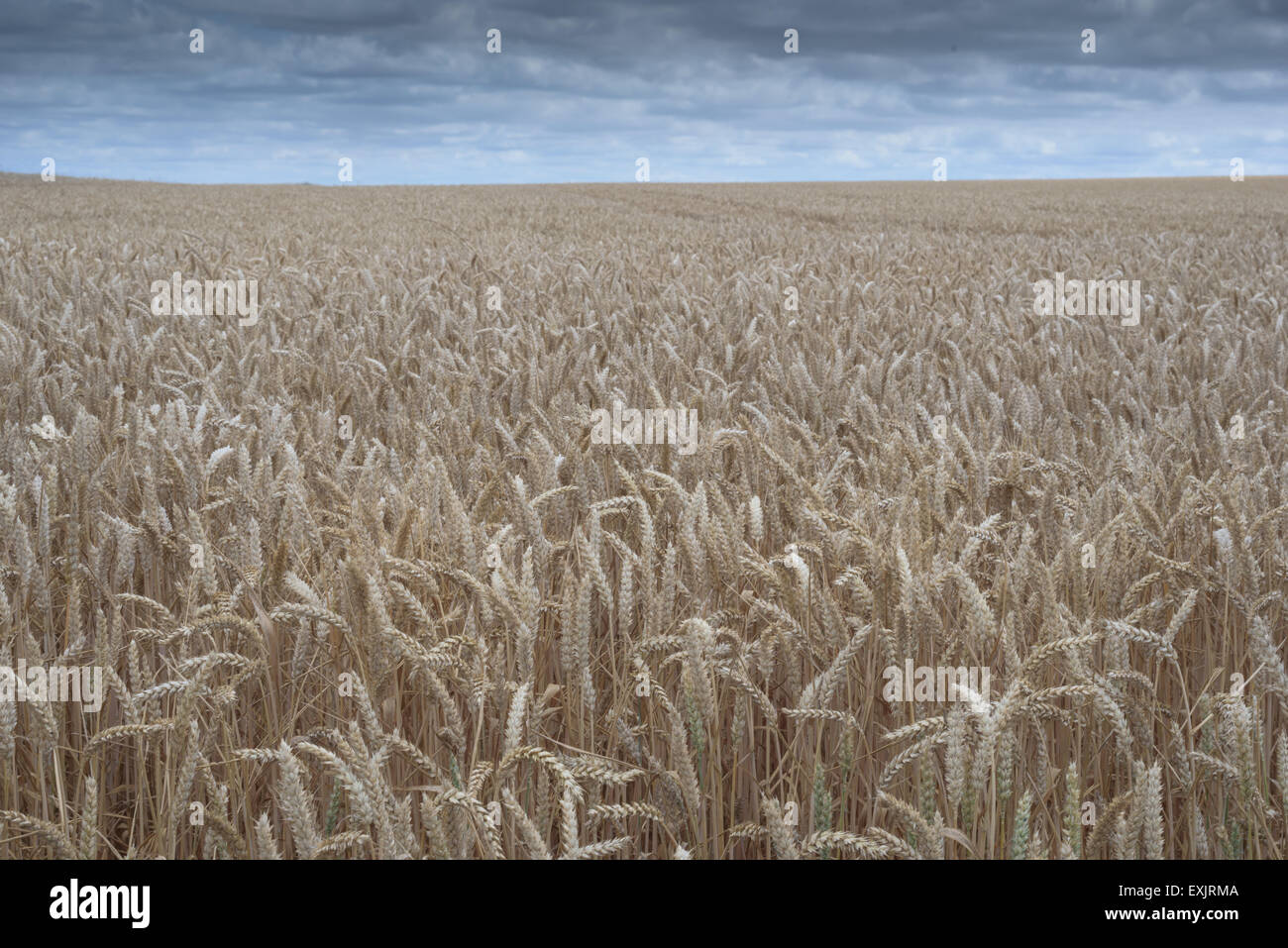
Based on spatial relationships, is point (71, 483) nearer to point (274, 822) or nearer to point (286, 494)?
point (286, 494)

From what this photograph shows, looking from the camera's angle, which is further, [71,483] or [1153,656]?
[71,483]

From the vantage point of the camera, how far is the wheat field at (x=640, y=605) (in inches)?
60.0

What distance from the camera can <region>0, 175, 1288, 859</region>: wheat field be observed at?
60.0 inches

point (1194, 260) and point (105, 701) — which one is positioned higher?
point (1194, 260)

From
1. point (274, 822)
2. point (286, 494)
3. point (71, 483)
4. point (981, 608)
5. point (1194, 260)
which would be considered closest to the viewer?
point (981, 608)

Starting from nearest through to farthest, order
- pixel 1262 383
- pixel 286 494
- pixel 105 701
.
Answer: pixel 105 701 → pixel 286 494 → pixel 1262 383

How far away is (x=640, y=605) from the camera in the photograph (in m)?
2.37

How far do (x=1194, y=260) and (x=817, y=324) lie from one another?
587cm

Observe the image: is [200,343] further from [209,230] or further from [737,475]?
[209,230]

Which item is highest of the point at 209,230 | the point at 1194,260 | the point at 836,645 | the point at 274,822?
the point at 209,230
